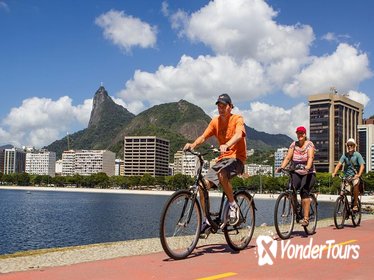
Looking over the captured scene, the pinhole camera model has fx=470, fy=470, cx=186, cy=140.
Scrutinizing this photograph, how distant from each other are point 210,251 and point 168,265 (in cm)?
148

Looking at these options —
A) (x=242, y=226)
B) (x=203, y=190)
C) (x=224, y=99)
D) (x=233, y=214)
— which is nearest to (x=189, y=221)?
(x=203, y=190)

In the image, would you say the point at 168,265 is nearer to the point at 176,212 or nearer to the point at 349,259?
the point at 176,212

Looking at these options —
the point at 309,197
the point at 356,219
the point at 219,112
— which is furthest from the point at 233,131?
the point at 356,219

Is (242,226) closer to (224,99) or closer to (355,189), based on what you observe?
(224,99)

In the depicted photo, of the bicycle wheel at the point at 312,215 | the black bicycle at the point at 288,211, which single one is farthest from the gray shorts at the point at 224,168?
the bicycle wheel at the point at 312,215

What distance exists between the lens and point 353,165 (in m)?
13.4

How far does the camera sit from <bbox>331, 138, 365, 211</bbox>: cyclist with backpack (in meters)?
13.3

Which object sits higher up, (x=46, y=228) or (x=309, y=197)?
(x=309, y=197)

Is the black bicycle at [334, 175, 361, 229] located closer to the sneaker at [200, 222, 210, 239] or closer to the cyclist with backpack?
the cyclist with backpack

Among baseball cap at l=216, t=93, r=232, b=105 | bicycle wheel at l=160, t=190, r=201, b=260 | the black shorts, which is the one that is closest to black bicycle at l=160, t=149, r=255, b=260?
bicycle wheel at l=160, t=190, r=201, b=260

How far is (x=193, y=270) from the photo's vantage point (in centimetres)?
655

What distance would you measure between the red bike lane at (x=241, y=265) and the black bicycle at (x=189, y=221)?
8.1 inches

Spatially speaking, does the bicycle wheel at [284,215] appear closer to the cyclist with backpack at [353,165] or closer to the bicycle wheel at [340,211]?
the bicycle wheel at [340,211]

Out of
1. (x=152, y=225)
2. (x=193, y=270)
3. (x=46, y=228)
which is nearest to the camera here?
(x=193, y=270)
